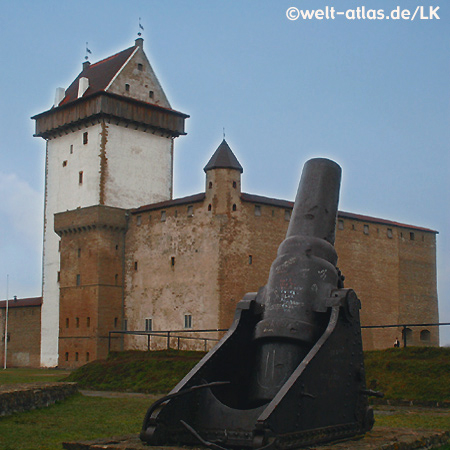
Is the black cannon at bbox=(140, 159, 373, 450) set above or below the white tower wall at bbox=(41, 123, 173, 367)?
below

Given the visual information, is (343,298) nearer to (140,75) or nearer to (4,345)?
(140,75)

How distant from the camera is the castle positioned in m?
34.7

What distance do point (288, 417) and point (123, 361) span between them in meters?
16.0

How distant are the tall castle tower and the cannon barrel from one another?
31.6 m

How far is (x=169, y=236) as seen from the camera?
36375 millimetres

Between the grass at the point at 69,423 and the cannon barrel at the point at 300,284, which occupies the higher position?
the cannon barrel at the point at 300,284

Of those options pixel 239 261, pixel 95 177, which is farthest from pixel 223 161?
pixel 95 177

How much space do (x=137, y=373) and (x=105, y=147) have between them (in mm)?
21668

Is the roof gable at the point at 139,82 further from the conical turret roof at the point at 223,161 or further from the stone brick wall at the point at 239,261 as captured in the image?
the conical turret roof at the point at 223,161

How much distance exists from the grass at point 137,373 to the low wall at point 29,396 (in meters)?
4.55

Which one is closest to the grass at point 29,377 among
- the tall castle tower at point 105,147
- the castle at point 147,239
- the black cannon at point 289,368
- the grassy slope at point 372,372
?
the grassy slope at point 372,372

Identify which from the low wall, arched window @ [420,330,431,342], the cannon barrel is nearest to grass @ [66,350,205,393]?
the low wall

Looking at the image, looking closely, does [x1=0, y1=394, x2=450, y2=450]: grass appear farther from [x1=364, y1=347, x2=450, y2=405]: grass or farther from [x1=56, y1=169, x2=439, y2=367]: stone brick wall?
[x1=56, y1=169, x2=439, y2=367]: stone brick wall

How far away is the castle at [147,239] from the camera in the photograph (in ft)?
114
